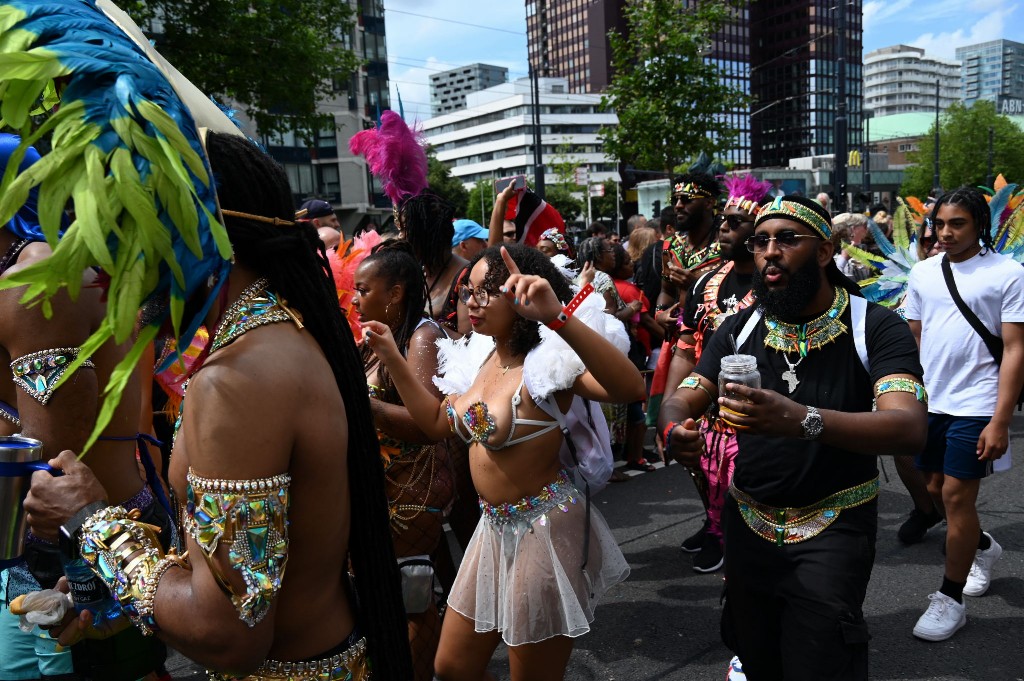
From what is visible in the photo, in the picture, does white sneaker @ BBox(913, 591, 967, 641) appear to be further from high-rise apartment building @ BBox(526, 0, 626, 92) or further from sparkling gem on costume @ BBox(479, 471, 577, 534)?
high-rise apartment building @ BBox(526, 0, 626, 92)

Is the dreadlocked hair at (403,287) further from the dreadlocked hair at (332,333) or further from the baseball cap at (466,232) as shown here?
the baseball cap at (466,232)

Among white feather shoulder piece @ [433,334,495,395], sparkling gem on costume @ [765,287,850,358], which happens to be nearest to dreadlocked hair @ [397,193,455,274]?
white feather shoulder piece @ [433,334,495,395]

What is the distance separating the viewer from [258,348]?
1540 millimetres

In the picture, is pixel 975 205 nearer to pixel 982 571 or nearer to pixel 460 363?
pixel 982 571

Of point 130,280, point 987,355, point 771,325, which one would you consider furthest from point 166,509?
point 987,355

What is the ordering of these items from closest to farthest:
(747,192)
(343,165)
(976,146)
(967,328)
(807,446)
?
(807,446) → (967,328) → (747,192) → (343,165) → (976,146)

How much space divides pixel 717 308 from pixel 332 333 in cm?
311

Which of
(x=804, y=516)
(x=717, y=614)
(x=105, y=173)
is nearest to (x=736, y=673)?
(x=804, y=516)

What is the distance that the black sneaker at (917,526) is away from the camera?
511 centimetres

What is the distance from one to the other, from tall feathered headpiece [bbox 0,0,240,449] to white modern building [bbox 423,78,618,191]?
372 ft

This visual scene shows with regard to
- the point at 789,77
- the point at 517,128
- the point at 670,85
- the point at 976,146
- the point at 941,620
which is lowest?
the point at 941,620

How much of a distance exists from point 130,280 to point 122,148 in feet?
0.75

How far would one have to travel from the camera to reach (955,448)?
4.06 meters

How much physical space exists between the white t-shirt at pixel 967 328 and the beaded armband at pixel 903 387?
1.96 m
